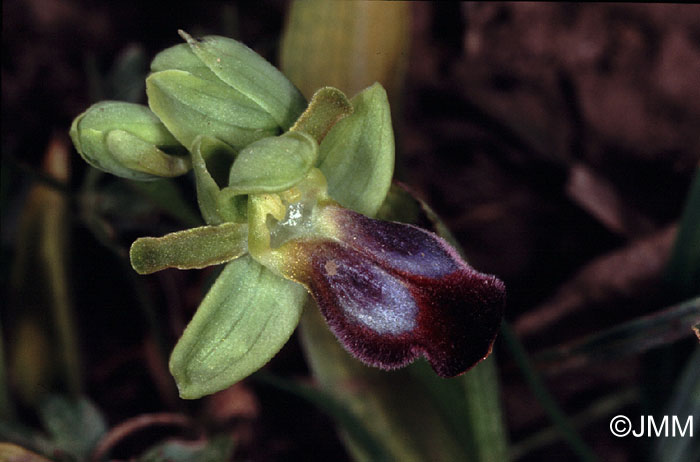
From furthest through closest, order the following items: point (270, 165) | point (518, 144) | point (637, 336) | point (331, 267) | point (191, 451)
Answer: point (518, 144)
point (191, 451)
point (637, 336)
point (331, 267)
point (270, 165)

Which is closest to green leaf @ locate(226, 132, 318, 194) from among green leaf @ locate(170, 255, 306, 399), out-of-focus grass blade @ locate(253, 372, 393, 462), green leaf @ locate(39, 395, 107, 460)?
green leaf @ locate(170, 255, 306, 399)

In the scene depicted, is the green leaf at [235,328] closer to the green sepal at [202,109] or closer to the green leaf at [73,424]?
the green sepal at [202,109]

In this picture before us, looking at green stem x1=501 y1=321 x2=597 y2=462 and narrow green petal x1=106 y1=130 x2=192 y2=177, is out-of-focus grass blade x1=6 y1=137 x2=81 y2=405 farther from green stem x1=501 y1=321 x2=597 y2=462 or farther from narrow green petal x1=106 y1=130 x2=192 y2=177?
green stem x1=501 y1=321 x2=597 y2=462

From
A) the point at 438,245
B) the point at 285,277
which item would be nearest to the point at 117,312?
the point at 285,277

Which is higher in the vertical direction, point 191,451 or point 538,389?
point 538,389

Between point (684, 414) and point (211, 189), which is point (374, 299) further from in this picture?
point (684, 414)

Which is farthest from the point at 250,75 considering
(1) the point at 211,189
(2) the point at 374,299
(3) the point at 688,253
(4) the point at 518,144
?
(4) the point at 518,144
